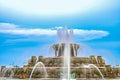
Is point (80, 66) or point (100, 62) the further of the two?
point (100, 62)

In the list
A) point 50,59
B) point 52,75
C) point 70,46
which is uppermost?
point 70,46

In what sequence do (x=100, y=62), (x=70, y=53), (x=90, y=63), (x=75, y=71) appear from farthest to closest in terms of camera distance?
(x=70, y=53) < (x=100, y=62) < (x=90, y=63) < (x=75, y=71)

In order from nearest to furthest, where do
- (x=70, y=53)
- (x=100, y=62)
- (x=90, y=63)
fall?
(x=90, y=63) → (x=100, y=62) → (x=70, y=53)

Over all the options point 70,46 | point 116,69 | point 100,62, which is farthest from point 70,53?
point 116,69

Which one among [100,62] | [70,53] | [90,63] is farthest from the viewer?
[70,53]

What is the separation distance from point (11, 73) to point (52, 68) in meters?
3.81

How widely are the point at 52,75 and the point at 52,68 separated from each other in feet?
1.83

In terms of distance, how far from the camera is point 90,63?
23.2m

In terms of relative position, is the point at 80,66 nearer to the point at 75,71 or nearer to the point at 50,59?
the point at 75,71

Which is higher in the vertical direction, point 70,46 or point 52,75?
point 70,46

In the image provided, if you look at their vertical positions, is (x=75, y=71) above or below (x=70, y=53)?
below

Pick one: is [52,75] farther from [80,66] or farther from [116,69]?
[116,69]

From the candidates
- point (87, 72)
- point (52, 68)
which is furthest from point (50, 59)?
point (87, 72)

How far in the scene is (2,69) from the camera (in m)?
25.6
